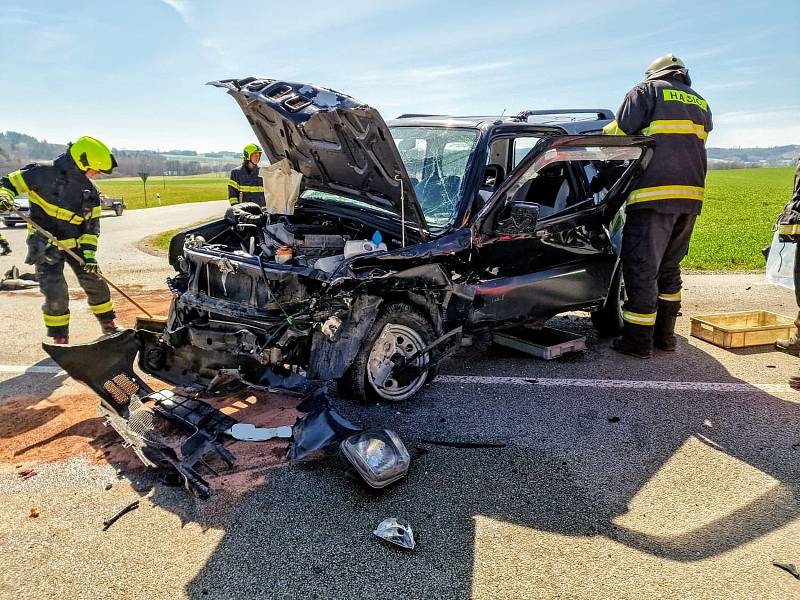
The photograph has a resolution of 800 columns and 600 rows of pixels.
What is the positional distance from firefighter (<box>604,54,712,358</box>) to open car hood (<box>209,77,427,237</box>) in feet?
7.02

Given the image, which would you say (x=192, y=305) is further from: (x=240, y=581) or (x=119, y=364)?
(x=240, y=581)

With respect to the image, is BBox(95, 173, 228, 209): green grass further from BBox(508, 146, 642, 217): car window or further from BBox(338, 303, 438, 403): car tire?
BBox(338, 303, 438, 403): car tire

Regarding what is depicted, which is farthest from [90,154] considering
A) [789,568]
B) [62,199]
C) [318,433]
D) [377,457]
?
[789,568]

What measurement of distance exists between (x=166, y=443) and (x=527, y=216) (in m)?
2.78

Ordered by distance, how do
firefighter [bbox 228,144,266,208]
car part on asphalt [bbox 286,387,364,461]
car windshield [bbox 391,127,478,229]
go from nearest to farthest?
car part on asphalt [bbox 286,387,364,461], car windshield [bbox 391,127,478,229], firefighter [bbox 228,144,266,208]

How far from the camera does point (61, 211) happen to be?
5398mm

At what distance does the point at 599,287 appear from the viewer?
5.27m

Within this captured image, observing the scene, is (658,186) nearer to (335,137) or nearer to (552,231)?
(552,231)

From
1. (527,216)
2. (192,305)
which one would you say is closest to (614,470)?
(527,216)

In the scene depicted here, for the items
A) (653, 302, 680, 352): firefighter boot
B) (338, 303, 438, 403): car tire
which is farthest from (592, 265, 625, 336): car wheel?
(338, 303, 438, 403): car tire

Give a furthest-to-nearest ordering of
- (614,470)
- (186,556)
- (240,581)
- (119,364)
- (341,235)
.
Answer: (341,235)
(119,364)
(614,470)
(186,556)
(240,581)

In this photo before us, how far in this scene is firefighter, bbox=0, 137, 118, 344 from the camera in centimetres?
535

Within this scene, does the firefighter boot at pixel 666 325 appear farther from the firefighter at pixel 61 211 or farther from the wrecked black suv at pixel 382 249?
the firefighter at pixel 61 211

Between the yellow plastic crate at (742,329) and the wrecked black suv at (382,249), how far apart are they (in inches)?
57.3
